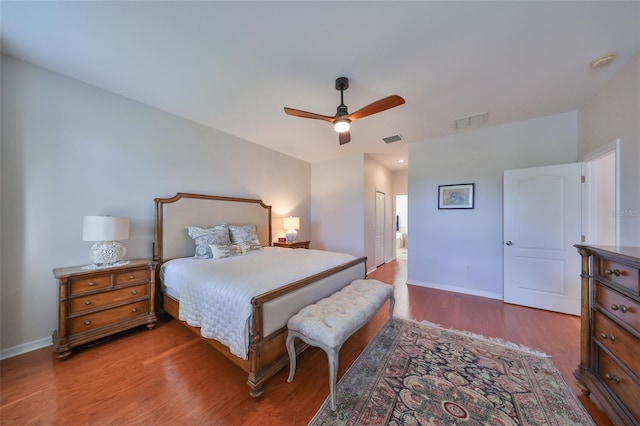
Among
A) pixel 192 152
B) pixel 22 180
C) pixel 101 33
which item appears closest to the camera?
pixel 101 33

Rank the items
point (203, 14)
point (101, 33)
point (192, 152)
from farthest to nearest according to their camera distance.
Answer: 1. point (192, 152)
2. point (101, 33)
3. point (203, 14)

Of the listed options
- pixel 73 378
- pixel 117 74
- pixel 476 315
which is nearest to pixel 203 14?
pixel 117 74

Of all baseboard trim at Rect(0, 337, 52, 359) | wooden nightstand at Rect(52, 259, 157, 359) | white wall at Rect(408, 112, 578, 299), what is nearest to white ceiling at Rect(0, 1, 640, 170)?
white wall at Rect(408, 112, 578, 299)

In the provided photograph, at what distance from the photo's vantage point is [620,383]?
1.28 meters

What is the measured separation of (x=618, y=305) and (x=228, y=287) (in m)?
2.55

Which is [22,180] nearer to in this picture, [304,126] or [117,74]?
[117,74]

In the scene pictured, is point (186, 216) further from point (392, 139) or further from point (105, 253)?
point (392, 139)

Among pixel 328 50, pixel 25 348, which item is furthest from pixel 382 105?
pixel 25 348

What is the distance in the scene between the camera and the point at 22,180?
209cm

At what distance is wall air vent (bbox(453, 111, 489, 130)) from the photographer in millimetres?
3100

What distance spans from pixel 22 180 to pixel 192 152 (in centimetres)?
165

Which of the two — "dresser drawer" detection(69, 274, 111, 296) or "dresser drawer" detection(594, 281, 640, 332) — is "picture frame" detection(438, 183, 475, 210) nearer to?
"dresser drawer" detection(594, 281, 640, 332)

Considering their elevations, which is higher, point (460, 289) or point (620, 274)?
point (620, 274)

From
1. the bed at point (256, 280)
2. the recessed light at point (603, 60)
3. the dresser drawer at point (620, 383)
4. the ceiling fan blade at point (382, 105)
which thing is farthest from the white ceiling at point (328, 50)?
the dresser drawer at point (620, 383)
